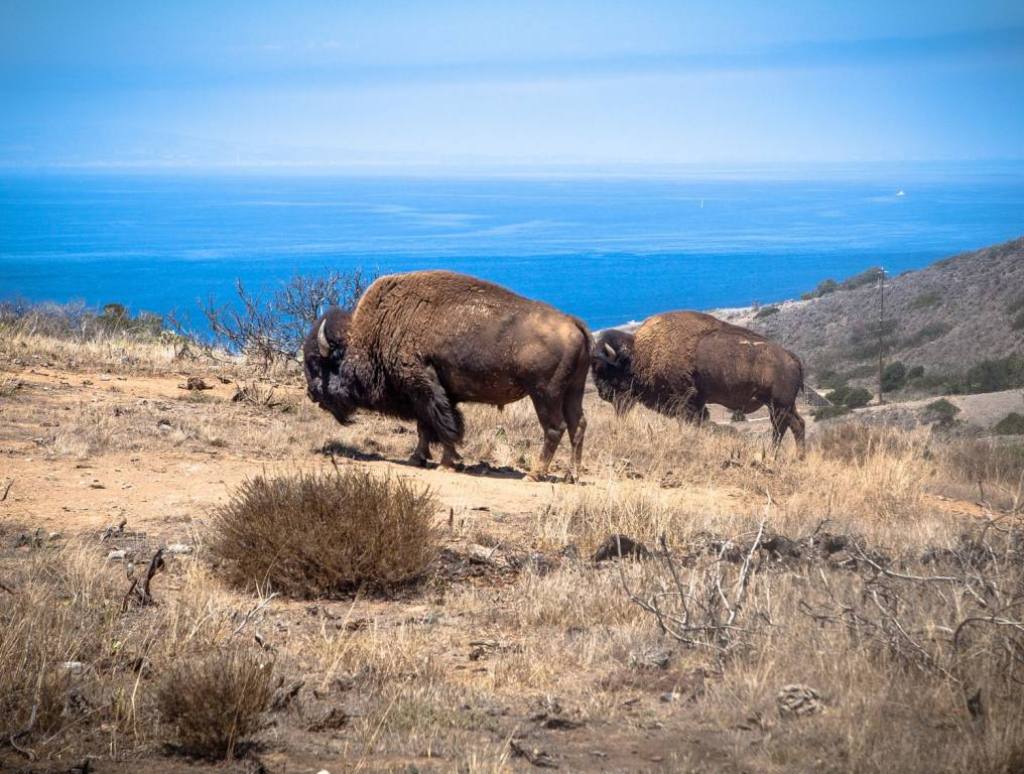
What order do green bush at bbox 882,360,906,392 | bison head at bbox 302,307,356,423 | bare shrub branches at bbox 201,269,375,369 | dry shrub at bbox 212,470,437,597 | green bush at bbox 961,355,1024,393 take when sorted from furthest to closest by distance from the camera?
green bush at bbox 882,360,906,392 < green bush at bbox 961,355,1024,393 < bare shrub branches at bbox 201,269,375,369 < bison head at bbox 302,307,356,423 < dry shrub at bbox 212,470,437,597

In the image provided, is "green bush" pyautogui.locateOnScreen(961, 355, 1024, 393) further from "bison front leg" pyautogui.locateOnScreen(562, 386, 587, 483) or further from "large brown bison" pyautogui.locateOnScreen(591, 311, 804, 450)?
"bison front leg" pyautogui.locateOnScreen(562, 386, 587, 483)

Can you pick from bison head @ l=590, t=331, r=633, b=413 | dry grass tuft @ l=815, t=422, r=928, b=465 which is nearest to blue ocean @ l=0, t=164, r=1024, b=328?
bison head @ l=590, t=331, r=633, b=413

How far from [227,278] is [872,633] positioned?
86.6 m

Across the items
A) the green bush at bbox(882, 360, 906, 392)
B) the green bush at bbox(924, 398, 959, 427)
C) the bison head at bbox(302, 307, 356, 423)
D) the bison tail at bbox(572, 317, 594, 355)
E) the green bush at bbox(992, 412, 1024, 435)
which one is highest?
the bison tail at bbox(572, 317, 594, 355)

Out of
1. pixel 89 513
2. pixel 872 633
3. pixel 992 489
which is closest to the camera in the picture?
pixel 872 633

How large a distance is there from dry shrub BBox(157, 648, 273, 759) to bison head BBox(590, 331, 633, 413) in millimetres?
12749

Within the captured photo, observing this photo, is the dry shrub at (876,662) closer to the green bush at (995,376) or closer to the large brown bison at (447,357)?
the large brown bison at (447,357)

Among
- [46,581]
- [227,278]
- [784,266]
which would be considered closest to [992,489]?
[46,581]

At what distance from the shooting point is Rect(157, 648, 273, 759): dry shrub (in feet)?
16.8

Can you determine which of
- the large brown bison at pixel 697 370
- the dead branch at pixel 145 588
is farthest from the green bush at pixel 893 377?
the dead branch at pixel 145 588

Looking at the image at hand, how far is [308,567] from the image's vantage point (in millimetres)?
7547

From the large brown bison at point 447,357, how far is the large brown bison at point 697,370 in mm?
4898

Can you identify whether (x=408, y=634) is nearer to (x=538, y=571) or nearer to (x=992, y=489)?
(x=538, y=571)

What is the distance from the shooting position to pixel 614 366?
18.0 m
